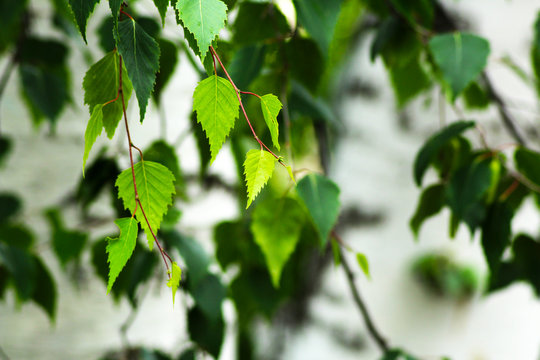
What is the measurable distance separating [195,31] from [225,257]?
303mm

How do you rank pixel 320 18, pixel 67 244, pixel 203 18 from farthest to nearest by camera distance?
1. pixel 67 244
2. pixel 320 18
3. pixel 203 18

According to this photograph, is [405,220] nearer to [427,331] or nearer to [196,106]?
[427,331]

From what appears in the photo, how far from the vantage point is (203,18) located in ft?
0.52

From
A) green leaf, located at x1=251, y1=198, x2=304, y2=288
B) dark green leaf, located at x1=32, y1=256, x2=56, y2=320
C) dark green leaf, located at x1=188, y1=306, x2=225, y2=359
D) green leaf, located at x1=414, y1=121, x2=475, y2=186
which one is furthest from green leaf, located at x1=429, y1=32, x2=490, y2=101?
dark green leaf, located at x1=32, y1=256, x2=56, y2=320

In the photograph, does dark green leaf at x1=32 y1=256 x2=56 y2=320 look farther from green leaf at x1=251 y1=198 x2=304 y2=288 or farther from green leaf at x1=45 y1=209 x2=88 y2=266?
green leaf at x1=251 y1=198 x2=304 y2=288

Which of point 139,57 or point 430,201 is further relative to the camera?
A: point 430,201

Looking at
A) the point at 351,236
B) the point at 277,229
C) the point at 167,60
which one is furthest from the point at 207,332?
the point at 351,236

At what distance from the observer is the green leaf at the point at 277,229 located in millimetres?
334

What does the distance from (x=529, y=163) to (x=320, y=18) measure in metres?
0.19

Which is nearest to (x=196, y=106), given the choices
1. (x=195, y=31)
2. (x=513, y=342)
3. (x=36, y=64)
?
(x=195, y=31)

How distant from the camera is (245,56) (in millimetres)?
337

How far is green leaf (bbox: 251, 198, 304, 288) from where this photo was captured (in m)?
0.33

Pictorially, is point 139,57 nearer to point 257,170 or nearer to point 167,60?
point 257,170

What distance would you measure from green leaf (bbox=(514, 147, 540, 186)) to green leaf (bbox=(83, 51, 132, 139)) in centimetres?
29
